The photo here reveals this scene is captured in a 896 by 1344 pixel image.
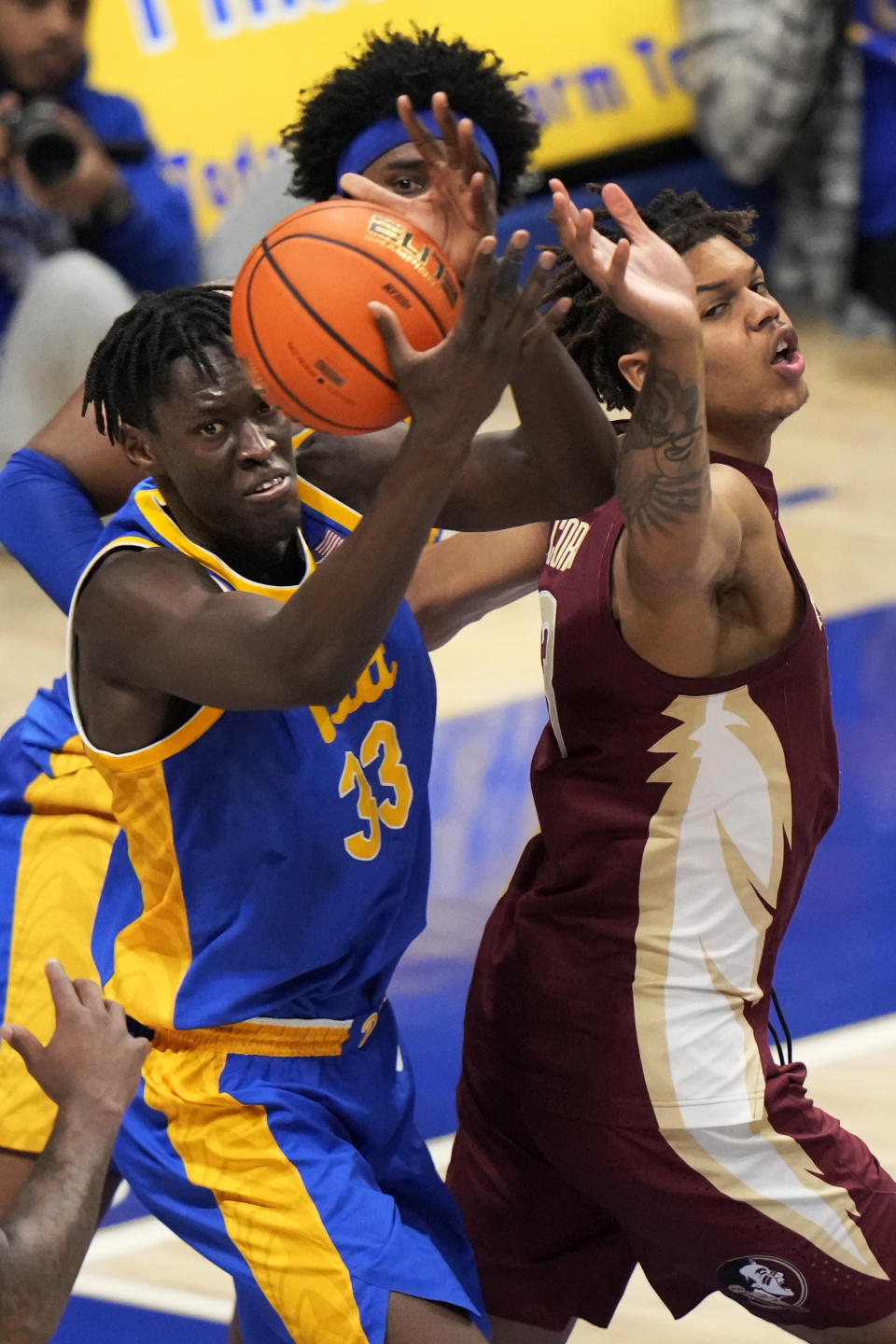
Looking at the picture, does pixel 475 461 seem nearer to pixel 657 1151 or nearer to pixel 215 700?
pixel 215 700

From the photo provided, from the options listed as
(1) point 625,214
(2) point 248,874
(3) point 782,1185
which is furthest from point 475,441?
(3) point 782,1185

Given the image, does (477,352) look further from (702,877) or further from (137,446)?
(702,877)

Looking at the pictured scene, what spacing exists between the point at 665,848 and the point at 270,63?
6048 mm

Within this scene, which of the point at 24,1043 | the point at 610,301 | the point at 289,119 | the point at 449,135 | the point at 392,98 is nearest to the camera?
the point at 24,1043

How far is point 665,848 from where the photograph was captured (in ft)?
9.84

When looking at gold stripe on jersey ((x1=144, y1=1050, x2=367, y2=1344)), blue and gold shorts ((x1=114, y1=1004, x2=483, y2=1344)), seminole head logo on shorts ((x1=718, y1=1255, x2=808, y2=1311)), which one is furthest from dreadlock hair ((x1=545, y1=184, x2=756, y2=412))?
seminole head logo on shorts ((x1=718, y1=1255, x2=808, y2=1311))

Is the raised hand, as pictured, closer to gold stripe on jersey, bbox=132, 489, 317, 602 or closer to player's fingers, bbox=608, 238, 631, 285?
player's fingers, bbox=608, 238, 631, 285

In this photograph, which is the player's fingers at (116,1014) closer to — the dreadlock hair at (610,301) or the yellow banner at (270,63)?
the dreadlock hair at (610,301)

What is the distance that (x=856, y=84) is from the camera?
9.27 m

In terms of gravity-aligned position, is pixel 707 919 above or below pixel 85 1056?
below

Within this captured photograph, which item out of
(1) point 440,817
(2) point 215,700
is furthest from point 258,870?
(1) point 440,817

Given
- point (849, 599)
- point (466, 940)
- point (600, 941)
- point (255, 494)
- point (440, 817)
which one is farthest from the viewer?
point (849, 599)

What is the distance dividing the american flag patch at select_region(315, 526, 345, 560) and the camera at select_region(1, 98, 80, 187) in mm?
4696

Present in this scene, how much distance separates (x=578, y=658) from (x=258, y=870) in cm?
56
